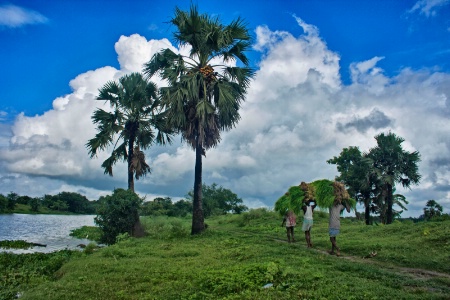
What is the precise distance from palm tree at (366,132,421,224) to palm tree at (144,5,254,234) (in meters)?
14.6

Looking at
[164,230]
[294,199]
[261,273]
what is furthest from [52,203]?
[261,273]

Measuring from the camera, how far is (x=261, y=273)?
9148 millimetres

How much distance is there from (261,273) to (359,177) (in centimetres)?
2580

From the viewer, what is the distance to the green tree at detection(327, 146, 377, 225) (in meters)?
31.5

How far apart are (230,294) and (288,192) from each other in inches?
425

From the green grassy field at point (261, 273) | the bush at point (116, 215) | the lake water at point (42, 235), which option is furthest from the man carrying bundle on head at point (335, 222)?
the lake water at point (42, 235)

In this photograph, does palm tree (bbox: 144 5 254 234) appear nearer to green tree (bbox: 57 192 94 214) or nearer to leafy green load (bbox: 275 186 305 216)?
leafy green load (bbox: 275 186 305 216)

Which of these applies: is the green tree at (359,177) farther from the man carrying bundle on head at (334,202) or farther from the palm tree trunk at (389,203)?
the man carrying bundle on head at (334,202)

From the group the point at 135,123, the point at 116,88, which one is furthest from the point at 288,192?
the point at 116,88

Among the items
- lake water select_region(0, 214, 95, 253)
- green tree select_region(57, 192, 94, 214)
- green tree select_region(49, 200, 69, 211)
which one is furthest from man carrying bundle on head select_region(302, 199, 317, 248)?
green tree select_region(57, 192, 94, 214)

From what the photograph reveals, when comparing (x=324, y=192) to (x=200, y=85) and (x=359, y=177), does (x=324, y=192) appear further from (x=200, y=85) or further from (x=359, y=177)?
(x=359, y=177)

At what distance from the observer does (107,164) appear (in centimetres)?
2934

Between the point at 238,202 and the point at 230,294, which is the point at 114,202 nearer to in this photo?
the point at 230,294

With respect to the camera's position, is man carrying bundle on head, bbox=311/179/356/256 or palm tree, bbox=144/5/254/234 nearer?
man carrying bundle on head, bbox=311/179/356/256
